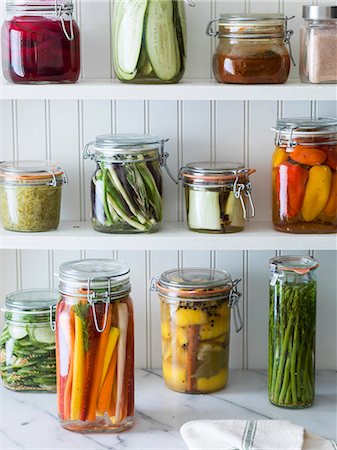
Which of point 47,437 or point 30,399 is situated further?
point 30,399

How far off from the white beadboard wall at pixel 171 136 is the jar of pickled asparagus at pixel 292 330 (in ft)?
0.65

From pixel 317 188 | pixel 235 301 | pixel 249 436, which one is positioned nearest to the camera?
pixel 249 436

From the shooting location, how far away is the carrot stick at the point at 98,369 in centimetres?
173

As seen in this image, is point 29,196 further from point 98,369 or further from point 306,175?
point 306,175

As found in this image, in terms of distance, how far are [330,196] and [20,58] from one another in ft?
1.98

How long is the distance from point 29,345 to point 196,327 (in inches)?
12.5

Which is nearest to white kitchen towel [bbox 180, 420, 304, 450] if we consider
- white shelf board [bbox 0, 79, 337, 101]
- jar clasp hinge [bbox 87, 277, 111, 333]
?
jar clasp hinge [bbox 87, 277, 111, 333]

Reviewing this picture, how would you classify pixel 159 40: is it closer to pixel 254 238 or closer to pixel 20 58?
pixel 20 58

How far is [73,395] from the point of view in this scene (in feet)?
5.72

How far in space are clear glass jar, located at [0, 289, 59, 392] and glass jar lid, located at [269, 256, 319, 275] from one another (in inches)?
16.7

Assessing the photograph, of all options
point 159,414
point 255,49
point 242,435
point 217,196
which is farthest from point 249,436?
point 255,49

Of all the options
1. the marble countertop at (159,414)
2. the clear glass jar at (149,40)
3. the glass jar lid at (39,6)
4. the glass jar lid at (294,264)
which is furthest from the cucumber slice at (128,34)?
the marble countertop at (159,414)

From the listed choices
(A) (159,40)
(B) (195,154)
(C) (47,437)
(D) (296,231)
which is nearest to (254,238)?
(D) (296,231)

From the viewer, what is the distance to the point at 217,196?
1.85 metres
